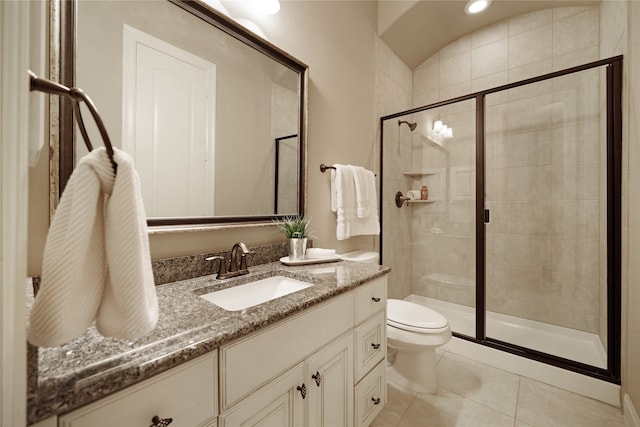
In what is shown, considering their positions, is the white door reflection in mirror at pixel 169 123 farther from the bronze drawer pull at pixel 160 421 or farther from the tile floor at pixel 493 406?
the tile floor at pixel 493 406

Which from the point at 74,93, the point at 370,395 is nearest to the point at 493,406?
the point at 370,395

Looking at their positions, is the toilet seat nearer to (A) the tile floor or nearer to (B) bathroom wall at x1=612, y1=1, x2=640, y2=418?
(A) the tile floor

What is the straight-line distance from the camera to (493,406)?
1483mm

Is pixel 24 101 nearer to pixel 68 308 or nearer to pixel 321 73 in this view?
pixel 68 308

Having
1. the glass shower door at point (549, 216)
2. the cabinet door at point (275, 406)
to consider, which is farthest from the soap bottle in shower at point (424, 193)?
the cabinet door at point (275, 406)

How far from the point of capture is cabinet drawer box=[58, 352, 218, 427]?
1.55ft

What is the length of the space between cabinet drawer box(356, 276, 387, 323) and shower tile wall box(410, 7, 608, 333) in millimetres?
1467

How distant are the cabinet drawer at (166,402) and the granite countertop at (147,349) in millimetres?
31

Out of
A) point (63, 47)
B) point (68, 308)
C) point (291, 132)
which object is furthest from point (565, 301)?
point (63, 47)

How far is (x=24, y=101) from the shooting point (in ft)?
1.01

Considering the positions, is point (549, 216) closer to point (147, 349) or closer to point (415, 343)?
→ point (415, 343)

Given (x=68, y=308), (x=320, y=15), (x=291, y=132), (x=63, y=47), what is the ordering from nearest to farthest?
(x=68, y=308)
(x=63, y=47)
(x=291, y=132)
(x=320, y=15)

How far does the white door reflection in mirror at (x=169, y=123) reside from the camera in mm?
957

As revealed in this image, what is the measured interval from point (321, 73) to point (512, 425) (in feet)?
7.34
